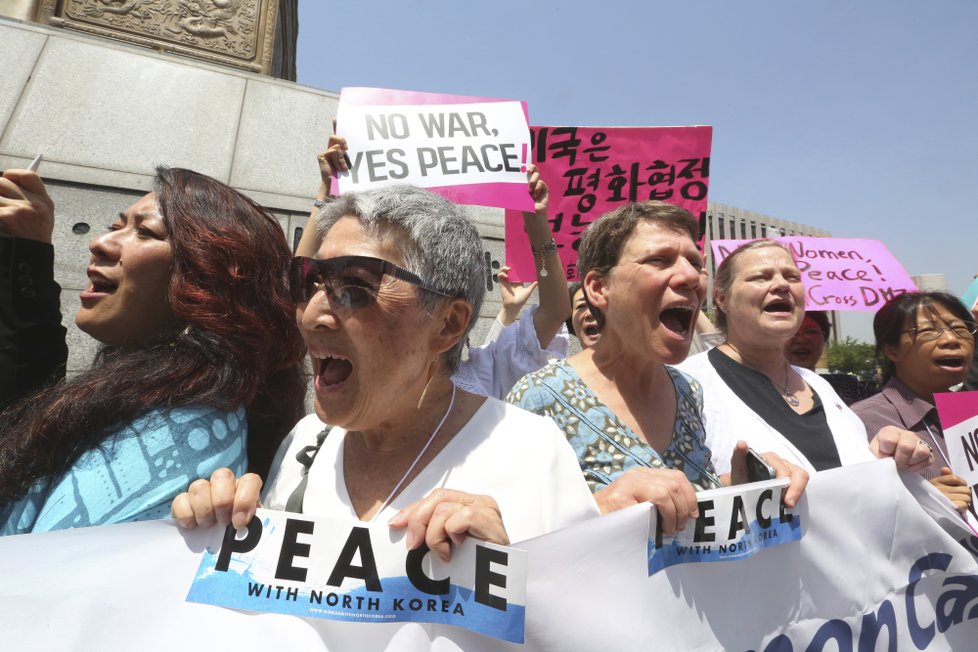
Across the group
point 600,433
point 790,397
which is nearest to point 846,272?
point 790,397

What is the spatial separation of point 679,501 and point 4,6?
7184 millimetres

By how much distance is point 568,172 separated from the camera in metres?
3.51

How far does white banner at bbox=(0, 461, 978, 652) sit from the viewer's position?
94 centimetres

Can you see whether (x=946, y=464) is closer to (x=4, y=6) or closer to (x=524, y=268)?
(x=524, y=268)

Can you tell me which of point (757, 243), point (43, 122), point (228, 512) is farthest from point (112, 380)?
point (43, 122)

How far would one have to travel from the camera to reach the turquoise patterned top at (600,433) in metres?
1.60

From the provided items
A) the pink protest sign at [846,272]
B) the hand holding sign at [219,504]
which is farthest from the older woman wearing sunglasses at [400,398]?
the pink protest sign at [846,272]

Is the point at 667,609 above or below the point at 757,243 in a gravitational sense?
below

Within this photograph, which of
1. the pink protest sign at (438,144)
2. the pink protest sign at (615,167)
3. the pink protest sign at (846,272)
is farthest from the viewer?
the pink protest sign at (846,272)

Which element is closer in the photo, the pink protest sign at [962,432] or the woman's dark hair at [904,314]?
the pink protest sign at [962,432]

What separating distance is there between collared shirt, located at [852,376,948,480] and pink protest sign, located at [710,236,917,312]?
1023mm

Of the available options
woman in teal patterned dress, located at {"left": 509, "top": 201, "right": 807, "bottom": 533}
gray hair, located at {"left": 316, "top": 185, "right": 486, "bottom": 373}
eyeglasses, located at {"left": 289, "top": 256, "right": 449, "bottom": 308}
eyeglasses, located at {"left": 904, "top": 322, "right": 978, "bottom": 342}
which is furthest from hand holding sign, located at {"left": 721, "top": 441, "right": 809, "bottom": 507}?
eyeglasses, located at {"left": 904, "top": 322, "right": 978, "bottom": 342}

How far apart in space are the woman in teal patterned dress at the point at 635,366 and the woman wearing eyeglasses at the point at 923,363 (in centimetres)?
145

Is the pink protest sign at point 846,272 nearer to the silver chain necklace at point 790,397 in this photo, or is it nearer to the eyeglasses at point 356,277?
the silver chain necklace at point 790,397
